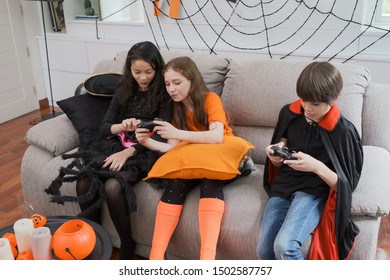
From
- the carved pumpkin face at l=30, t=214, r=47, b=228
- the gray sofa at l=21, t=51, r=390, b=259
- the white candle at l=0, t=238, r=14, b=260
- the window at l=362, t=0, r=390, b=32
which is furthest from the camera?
the window at l=362, t=0, r=390, b=32

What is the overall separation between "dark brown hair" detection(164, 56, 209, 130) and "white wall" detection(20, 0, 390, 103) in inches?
43.1

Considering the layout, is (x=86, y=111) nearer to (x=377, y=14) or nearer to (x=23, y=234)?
(x=23, y=234)

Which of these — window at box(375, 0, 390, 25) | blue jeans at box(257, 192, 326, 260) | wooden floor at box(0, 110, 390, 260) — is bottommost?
wooden floor at box(0, 110, 390, 260)

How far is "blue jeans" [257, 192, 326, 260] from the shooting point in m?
1.33

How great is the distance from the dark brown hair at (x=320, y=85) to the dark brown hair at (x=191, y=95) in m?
0.49

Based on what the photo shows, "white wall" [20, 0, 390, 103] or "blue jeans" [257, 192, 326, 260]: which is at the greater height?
"white wall" [20, 0, 390, 103]

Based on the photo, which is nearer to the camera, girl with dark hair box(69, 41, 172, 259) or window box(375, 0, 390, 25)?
girl with dark hair box(69, 41, 172, 259)

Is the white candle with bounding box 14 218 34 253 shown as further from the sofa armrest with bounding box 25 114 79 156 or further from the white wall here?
the white wall

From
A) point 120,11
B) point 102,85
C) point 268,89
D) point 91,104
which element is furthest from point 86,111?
point 120,11

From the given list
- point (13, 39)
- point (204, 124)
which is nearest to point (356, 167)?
point (204, 124)

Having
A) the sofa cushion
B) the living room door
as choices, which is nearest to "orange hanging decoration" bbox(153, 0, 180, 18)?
the sofa cushion

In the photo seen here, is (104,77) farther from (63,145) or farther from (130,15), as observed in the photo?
(130,15)

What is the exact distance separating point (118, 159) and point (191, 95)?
16.4 inches
